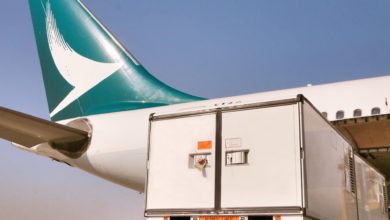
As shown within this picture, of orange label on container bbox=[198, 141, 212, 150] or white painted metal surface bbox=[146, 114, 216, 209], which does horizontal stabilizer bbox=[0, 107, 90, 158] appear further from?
orange label on container bbox=[198, 141, 212, 150]

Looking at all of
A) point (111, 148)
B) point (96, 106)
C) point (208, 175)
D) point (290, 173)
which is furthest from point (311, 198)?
point (96, 106)

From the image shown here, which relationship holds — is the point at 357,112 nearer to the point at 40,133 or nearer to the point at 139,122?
the point at 139,122

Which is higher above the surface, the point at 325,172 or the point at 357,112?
the point at 357,112

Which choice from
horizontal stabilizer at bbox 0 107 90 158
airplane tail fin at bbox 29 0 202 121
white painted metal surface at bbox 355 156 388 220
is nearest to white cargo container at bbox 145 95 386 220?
white painted metal surface at bbox 355 156 388 220

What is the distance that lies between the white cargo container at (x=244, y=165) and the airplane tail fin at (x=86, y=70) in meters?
7.36

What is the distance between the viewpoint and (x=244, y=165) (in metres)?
4.07

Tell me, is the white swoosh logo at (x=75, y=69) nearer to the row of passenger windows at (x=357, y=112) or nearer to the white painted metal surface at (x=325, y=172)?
the row of passenger windows at (x=357, y=112)

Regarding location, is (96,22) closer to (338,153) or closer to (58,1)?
(58,1)

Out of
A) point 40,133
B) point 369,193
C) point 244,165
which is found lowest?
point 369,193

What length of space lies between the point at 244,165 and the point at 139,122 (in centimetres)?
667

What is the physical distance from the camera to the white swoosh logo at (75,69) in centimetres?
1289

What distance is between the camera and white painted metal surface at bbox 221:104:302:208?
383 centimetres

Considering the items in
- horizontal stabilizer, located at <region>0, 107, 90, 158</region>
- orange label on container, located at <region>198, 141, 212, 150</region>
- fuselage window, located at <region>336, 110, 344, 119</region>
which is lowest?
orange label on container, located at <region>198, 141, 212, 150</region>

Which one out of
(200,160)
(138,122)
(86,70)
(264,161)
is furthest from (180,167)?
(86,70)
